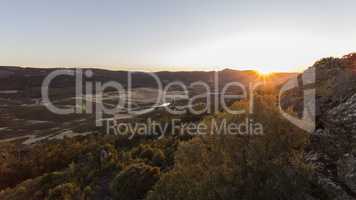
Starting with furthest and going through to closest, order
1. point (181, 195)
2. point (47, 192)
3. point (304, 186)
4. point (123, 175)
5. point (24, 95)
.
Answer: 1. point (24, 95)
2. point (47, 192)
3. point (123, 175)
4. point (181, 195)
5. point (304, 186)

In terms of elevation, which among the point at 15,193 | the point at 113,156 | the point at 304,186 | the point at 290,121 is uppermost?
the point at 290,121

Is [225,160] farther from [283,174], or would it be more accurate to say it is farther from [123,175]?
[123,175]

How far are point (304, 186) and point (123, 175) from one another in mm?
14935

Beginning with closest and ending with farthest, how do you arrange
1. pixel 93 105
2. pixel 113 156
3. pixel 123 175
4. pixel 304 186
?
1. pixel 304 186
2. pixel 123 175
3. pixel 113 156
4. pixel 93 105

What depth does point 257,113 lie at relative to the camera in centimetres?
1555

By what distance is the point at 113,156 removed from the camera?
34.7 m

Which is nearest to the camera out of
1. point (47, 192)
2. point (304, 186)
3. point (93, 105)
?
point (304, 186)

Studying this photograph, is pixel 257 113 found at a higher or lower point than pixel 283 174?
higher

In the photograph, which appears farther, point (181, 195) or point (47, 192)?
point (47, 192)

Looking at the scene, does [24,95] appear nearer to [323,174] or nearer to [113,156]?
[113,156]

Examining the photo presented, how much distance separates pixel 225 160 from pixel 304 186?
328 centimetres

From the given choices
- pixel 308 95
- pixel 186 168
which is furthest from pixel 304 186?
pixel 308 95

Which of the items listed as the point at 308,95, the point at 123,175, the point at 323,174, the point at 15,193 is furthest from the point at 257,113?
the point at 15,193

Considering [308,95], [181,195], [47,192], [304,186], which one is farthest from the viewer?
[47,192]
